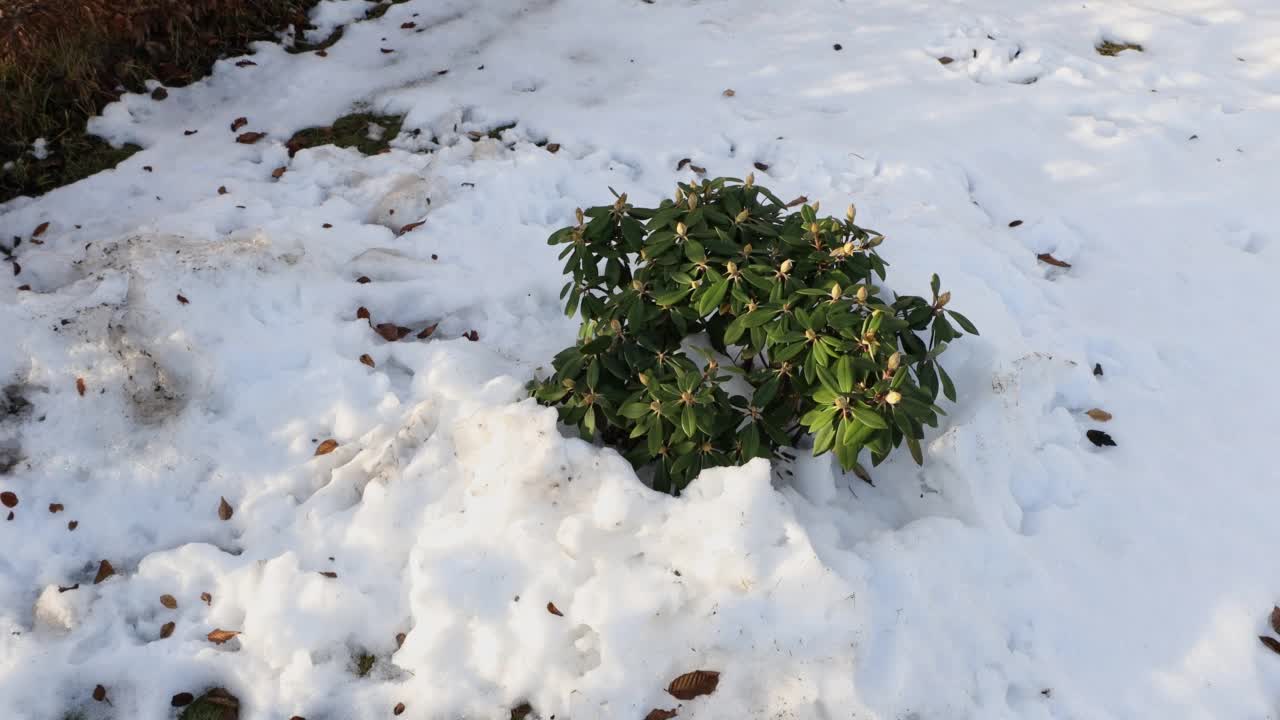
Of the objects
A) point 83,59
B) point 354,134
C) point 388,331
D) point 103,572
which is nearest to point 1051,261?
point 388,331

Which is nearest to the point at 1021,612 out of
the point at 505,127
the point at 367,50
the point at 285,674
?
the point at 285,674

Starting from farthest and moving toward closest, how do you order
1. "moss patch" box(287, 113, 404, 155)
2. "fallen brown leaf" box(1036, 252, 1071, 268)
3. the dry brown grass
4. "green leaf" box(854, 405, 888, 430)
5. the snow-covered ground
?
"moss patch" box(287, 113, 404, 155)
the dry brown grass
"fallen brown leaf" box(1036, 252, 1071, 268)
the snow-covered ground
"green leaf" box(854, 405, 888, 430)

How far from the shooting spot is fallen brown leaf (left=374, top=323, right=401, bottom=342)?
322cm

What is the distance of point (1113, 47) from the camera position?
202 inches

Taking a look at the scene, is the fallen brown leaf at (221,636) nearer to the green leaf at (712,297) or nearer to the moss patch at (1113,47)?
the green leaf at (712,297)

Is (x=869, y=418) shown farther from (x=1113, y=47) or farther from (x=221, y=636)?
(x=1113, y=47)

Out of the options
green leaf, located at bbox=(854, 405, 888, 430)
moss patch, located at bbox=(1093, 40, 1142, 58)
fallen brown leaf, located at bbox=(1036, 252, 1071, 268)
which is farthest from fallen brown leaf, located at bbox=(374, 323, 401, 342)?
moss patch, located at bbox=(1093, 40, 1142, 58)

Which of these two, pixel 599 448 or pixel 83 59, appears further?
pixel 83 59

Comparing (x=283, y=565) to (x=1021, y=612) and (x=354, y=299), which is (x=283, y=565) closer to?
(x=354, y=299)

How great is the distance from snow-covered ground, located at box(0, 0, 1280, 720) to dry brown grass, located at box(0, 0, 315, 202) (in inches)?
7.3

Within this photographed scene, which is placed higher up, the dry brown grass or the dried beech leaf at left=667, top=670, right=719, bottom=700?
the dry brown grass

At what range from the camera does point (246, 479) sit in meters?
2.77

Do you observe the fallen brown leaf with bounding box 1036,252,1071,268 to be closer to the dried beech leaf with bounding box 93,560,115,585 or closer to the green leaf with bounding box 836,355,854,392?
the green leaf with bounding box 836,355,854,392

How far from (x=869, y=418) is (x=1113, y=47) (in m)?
4.48
